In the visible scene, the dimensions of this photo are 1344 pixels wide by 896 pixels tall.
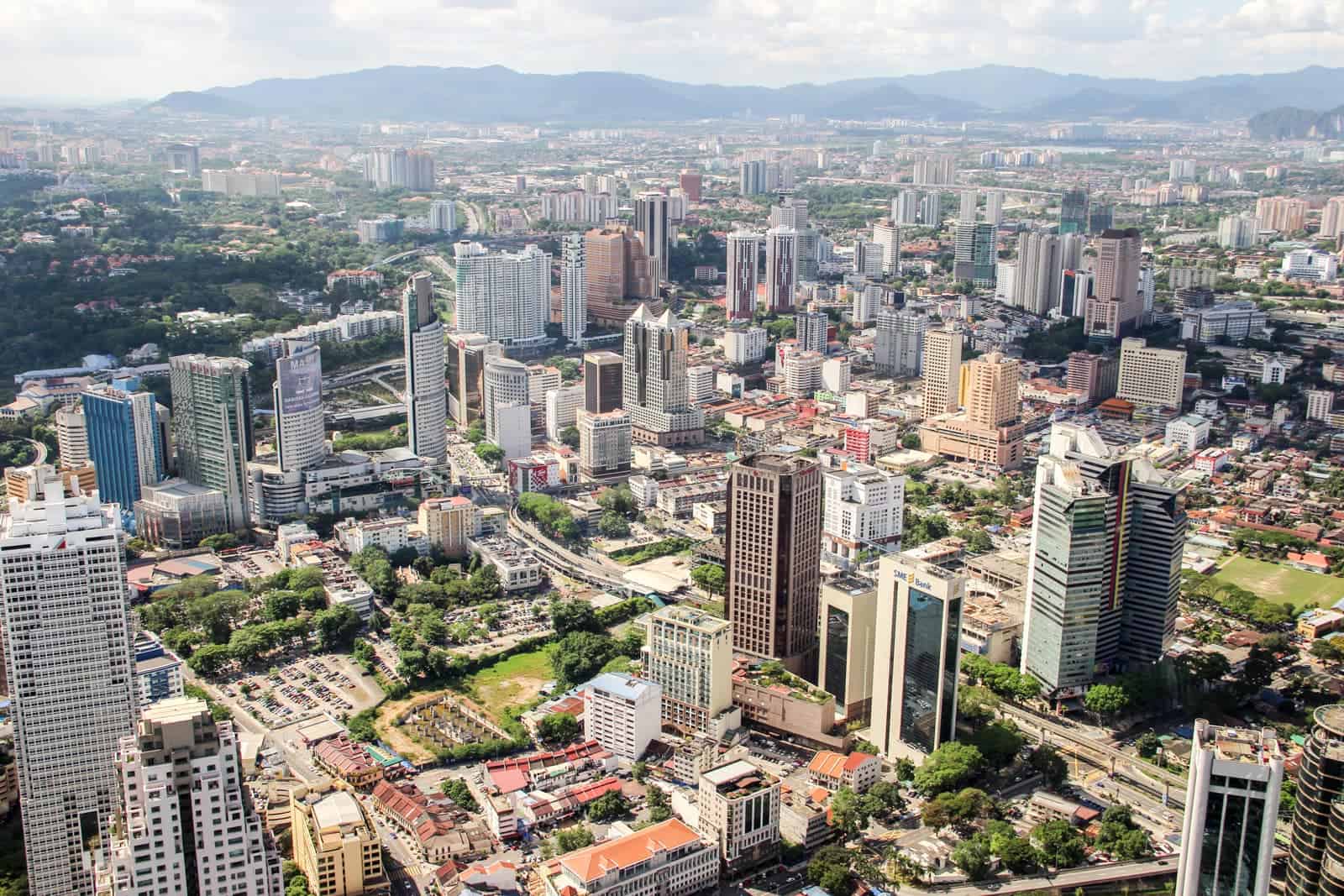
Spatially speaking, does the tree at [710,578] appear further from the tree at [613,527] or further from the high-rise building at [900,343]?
the high-rise building at [900,343]

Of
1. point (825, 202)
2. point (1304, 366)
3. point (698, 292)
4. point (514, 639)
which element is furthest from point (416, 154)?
point (514, 639)

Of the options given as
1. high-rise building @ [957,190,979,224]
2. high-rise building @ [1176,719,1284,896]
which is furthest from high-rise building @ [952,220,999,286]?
high-rise building @ [1176,719,1284,896]

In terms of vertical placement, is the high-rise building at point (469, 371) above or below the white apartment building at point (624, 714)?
above

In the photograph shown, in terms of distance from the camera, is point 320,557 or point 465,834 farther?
point 320,557

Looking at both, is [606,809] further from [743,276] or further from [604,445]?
[743,276]

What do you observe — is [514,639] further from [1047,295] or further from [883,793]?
[1047,295]

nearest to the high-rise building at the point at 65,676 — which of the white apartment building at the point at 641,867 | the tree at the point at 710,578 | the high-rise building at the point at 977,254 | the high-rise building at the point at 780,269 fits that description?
the white apartment building at the point at 641,867
